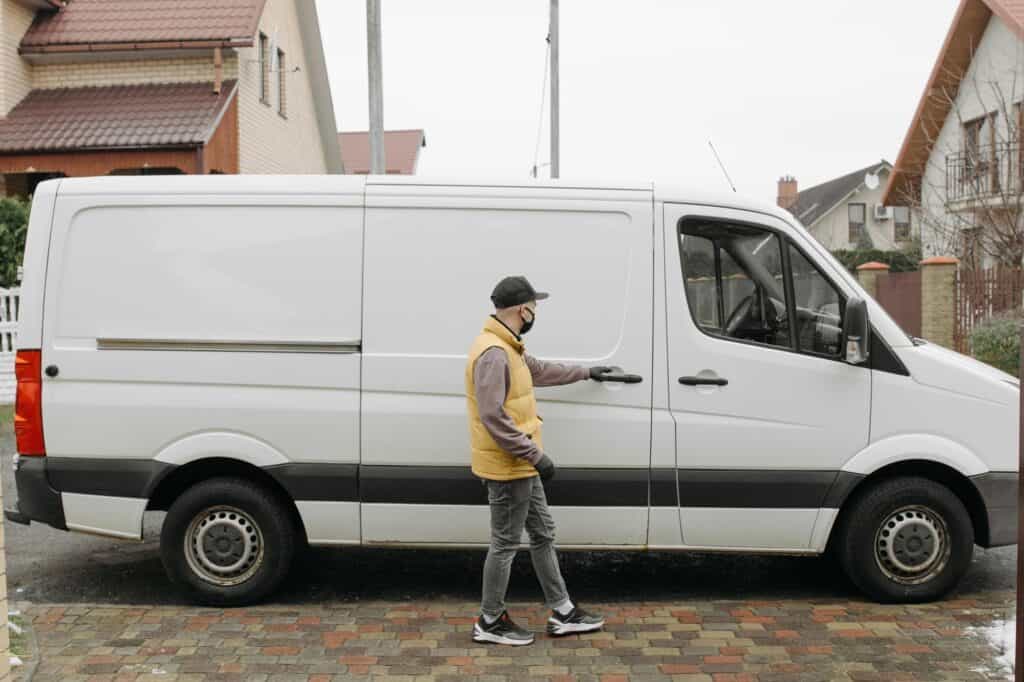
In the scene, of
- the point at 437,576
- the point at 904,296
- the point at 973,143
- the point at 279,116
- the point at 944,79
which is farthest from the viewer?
the point at 944,79

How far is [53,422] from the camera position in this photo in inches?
243

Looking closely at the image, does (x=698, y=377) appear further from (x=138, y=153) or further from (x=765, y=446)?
(x=138, y=153)

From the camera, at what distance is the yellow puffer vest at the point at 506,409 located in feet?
17.9

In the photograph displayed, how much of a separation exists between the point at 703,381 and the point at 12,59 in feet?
59.5

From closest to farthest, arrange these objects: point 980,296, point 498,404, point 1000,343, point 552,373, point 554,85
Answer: point 498,404, point 552,373, point 1000,343, point 980,296, point 554,85

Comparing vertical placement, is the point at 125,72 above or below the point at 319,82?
below

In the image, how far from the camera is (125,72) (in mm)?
21234

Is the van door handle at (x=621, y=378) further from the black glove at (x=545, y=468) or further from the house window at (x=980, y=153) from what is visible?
the house window at (x=980, y=153)

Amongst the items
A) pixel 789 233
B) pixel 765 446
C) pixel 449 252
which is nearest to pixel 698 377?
pixel 765 446

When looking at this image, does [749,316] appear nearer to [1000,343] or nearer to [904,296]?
[1000,343]

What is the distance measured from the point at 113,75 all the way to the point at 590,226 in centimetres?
1754

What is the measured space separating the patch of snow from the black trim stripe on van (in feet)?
3.09

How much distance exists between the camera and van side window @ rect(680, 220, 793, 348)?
6.13 meters

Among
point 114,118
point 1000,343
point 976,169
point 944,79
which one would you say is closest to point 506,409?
point 1000,343
